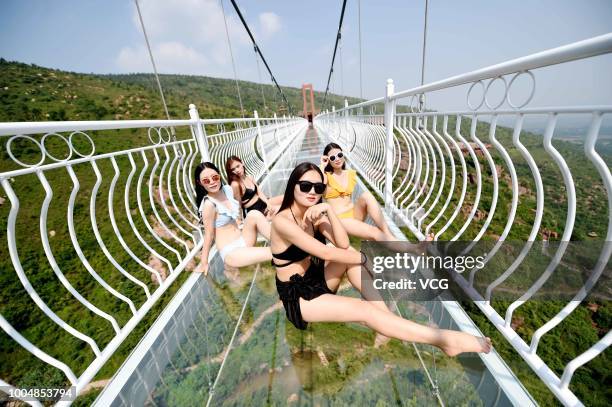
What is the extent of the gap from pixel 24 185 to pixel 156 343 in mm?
17360

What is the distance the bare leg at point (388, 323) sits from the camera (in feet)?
4.49

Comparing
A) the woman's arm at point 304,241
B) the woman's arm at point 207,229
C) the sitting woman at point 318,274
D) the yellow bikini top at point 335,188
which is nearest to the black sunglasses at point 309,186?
the sitting woman at point 318,274

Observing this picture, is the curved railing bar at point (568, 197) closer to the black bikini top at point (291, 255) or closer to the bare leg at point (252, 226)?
the black bikini top at point (291, 255)

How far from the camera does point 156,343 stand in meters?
1.66

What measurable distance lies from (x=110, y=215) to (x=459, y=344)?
230cm

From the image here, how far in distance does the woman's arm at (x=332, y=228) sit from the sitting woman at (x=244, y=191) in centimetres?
127

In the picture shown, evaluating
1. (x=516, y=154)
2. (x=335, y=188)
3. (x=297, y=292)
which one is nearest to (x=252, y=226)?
(x=335, y=188)

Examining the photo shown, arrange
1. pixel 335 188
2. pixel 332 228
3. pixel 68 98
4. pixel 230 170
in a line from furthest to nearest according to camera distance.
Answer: pixel 68 98 < pixel 230 170 < pixel 335 188 < pixel 332 228

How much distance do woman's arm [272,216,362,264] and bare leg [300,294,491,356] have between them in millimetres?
251

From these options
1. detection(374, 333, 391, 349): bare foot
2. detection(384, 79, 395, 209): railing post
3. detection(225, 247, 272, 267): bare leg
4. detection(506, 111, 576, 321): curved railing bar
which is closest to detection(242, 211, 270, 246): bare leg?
→ detection(225, 247, 272, 267): bare leg

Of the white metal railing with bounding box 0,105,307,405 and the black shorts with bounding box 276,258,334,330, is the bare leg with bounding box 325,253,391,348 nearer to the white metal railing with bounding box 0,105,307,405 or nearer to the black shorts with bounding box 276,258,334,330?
the black shorts with bounding box 276,258,334,330

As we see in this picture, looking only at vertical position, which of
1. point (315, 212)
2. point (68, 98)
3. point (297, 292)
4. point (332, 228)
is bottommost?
point (297, 292)

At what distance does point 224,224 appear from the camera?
252 cm

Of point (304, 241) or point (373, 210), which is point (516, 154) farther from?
point (304, 241)
